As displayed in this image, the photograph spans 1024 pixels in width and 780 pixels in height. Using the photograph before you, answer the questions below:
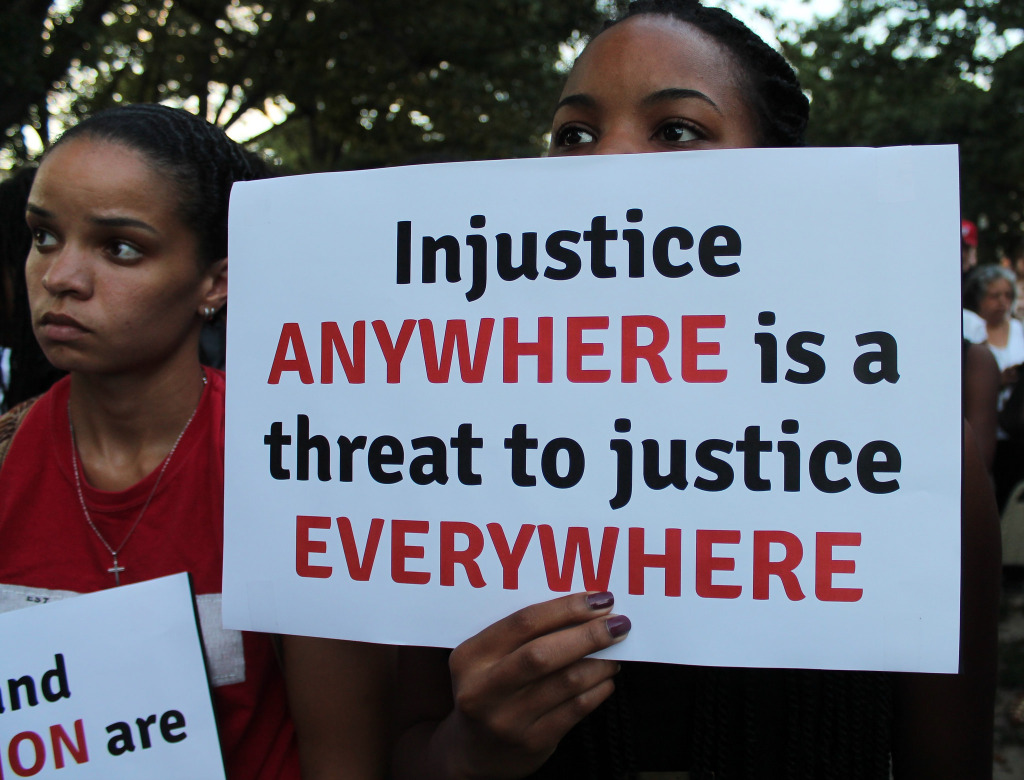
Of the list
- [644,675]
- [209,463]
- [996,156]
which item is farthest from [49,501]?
[996,156]

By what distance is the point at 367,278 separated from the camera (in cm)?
124

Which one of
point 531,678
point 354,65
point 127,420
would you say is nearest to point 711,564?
point 531,678

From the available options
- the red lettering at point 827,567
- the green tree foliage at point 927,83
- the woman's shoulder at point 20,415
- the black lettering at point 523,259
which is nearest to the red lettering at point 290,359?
the black lettering at point 523,259

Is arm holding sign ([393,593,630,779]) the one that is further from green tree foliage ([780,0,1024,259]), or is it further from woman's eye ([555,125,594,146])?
green tree foliage ([780,0,1024,259])

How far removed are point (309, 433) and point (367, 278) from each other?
24cm

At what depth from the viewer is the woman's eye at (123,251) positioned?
1.47 meters

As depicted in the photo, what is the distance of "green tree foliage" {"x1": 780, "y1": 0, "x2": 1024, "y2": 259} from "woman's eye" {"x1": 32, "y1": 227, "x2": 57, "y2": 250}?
14112 mm

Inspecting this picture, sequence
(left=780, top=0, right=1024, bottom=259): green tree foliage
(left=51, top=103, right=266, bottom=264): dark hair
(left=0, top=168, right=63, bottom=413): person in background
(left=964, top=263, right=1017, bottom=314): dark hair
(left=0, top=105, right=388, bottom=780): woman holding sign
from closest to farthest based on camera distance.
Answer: (left=0, top=105, right=388, bottom=780): woman holding sign → (left=51, top=103, right=266, bottom=264): dark hair → (left=0, top=168, right=63, bottom=413): person in background → (left=964, top=263, right=1017, bottom=314): dark hair → (left=780, top=0, right=1024, bottom=259): green tree foliage

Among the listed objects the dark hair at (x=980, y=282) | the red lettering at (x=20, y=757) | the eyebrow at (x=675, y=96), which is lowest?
the red lettering at (x=20, y=757)

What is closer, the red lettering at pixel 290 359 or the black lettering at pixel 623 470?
the black lettering at pixel 623 470

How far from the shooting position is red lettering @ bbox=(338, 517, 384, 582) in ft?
3.95

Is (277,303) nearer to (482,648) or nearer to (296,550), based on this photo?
(296,550)

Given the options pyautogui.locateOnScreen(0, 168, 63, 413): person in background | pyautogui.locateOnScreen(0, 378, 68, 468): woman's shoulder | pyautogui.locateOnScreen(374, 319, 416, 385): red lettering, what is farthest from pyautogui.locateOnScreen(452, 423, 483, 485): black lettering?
pyautogui.locateOnScreen(0, 168, 63, 413): person in background

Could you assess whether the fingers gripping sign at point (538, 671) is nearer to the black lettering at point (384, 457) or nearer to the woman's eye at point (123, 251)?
the black lettering at point (384, 457)
